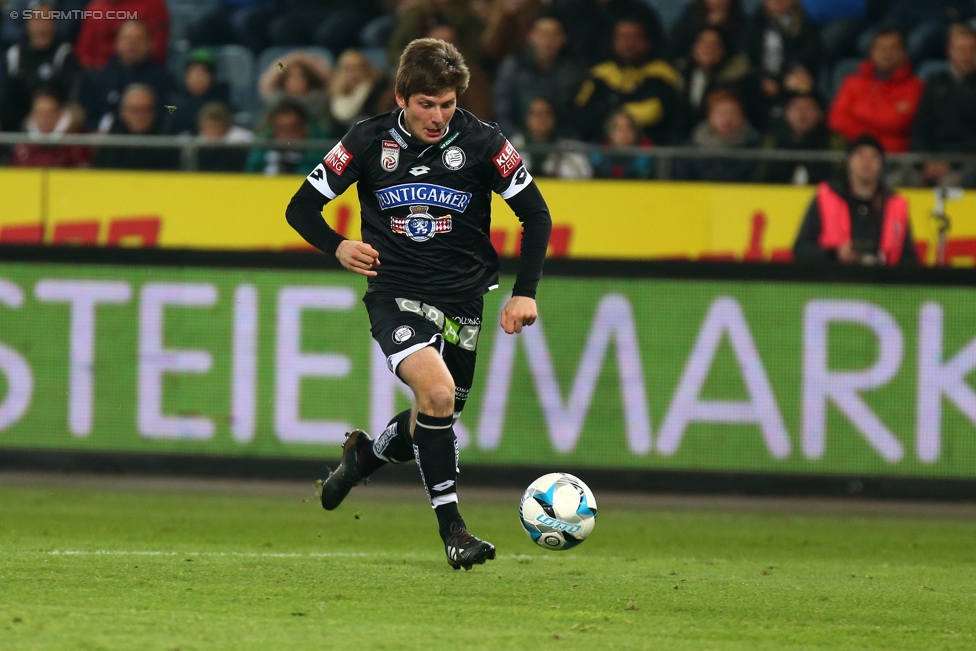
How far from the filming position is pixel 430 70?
243 inches

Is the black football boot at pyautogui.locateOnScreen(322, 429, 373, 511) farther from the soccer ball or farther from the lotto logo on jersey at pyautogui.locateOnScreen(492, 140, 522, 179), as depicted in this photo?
the lotto logo on jersey at pyautogui.locateOnScreen(492, 140, 522, 179)

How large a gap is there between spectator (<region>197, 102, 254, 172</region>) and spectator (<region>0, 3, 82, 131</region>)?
137 cm

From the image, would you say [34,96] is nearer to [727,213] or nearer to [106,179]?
[106,179]

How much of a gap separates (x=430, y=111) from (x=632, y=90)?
6551 mm

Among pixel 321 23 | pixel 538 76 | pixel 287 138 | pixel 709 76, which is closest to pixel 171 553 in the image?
pixel 287 138

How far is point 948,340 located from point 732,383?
1.40 meters

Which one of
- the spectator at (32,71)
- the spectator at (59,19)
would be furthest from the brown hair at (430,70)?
the spectator at (59,19)

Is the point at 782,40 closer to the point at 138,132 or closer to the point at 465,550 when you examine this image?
the point at 138,132

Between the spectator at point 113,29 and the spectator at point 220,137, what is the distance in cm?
129

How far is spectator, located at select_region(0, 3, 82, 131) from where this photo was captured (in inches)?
522

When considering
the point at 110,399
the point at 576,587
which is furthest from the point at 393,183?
the point at 110,399

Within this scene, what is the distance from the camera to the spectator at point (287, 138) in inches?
460

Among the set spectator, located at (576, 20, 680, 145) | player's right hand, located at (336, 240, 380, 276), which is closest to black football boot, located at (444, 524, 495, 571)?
player's right hand, located at (336, 240, 380, 276)

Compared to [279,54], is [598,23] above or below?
above
